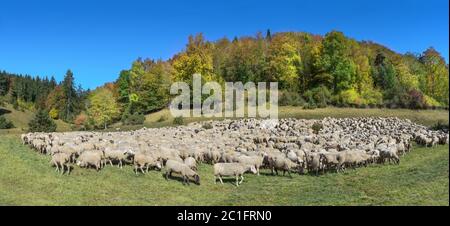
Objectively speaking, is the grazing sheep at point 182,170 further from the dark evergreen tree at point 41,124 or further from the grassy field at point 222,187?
the dark evergreen tree at point 41,124

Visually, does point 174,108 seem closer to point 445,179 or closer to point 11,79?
point 445,179

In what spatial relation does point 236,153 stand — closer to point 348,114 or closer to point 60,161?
point 60,161

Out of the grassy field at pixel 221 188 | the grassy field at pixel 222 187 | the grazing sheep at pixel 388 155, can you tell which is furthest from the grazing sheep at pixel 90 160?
the grazing sheep at pixel 388 155

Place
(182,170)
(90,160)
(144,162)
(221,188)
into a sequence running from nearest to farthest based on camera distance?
1. (221,188)
2. (182,170)
3. (90,160)
4. (144,162)

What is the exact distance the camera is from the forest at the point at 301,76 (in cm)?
7444

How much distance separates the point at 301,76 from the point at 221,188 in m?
65.3

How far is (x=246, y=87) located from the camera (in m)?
88.6

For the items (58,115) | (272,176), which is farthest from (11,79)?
(272,176)

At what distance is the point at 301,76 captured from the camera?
283 ft

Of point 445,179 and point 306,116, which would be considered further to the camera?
point 306,116

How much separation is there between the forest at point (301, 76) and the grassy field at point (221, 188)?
42286mm

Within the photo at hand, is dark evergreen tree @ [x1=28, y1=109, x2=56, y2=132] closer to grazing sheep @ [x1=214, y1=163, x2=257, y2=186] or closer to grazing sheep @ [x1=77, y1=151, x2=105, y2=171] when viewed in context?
grazing sheep @ [x1=77, y1=151, x2=105, y2=171]

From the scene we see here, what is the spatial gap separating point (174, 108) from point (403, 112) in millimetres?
37179

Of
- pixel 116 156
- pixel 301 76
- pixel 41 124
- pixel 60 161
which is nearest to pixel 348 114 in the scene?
pixel 301 76
